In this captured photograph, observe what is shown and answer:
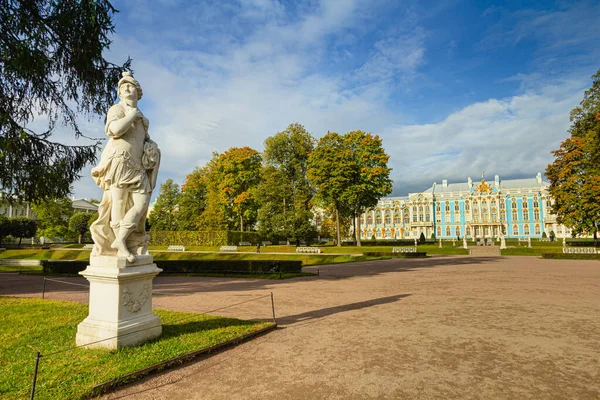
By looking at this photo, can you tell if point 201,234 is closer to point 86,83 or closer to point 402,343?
point 86,83

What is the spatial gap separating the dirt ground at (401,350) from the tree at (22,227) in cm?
4660

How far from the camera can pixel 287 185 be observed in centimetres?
3922

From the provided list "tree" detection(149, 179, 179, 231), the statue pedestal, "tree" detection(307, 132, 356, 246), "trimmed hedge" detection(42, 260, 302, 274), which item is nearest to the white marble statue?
the statue pedestal

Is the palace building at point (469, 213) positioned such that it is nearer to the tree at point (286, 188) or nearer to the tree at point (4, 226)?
the tree at point (286, 188)

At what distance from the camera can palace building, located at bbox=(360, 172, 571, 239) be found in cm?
6950

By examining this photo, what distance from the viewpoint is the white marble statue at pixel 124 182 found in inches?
201

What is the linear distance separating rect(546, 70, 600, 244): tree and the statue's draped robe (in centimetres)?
3263

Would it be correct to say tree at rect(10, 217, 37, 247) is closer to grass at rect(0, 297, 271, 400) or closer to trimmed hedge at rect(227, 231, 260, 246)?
trimmed hedge at rect(227, 231, 260, 246)

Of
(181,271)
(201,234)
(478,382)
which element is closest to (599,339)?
(478,382)

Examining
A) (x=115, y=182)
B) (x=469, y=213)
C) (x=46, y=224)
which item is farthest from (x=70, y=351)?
(x=469, y=213)

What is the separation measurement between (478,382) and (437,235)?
80227 mm

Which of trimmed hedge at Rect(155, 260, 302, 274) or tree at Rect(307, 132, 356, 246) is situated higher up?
tree at Rect(307, 132, 356, 246)

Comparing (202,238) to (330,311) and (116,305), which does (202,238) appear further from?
(116,305)

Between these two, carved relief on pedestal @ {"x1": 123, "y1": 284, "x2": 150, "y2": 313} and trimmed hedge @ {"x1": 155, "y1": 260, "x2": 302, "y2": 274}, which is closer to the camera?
carved relief on pedestal @ {"x1": 123, "y1": 284, "x2": 150, "y2": 313}
